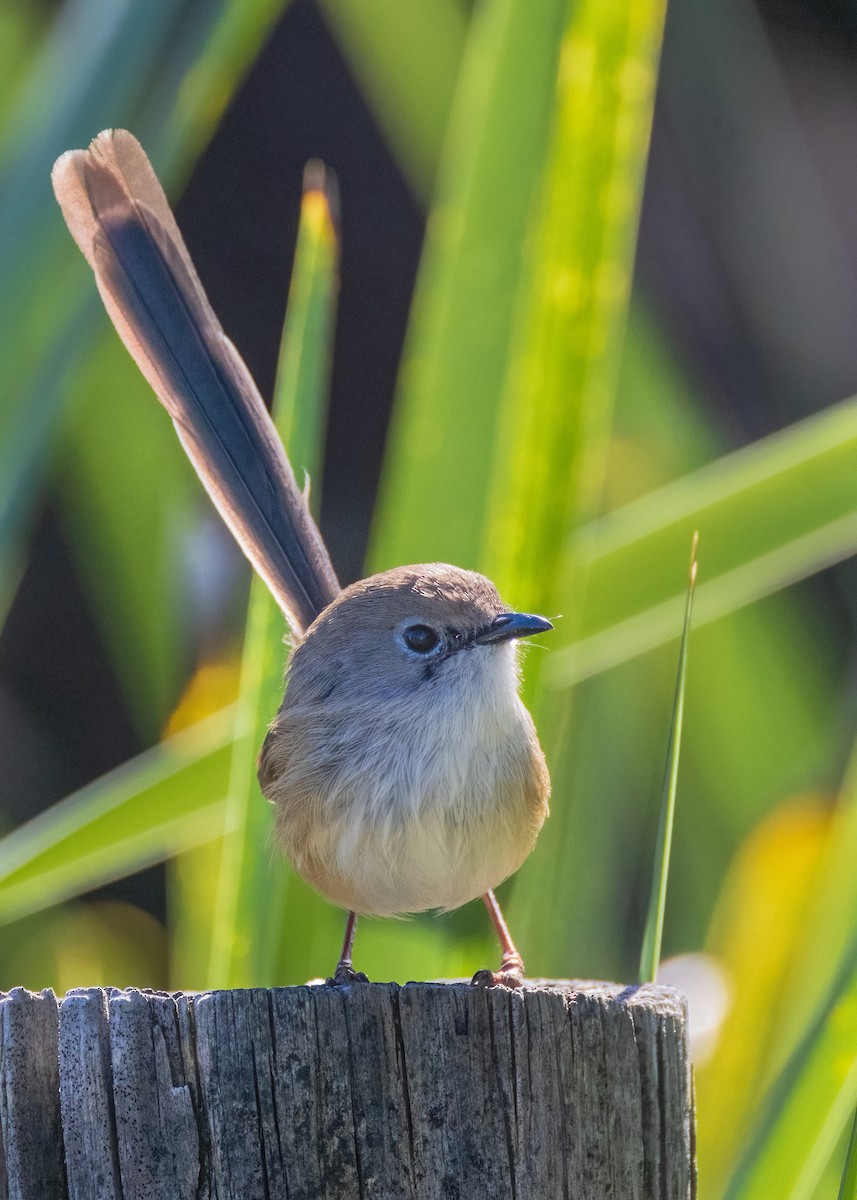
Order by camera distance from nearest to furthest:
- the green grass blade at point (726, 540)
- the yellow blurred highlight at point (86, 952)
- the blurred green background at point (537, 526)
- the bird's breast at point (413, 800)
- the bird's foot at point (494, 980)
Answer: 1. the bird's foot at point (494, 980)
2. the bird's breast at point (413, 800)
3. the blurred green background at point (537, 526)
4. the green grass blade at point (726, 540)
5. the yellow blurred highlight at point (86, 952)

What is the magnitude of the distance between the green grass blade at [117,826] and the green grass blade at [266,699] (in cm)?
16

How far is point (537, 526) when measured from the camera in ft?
5.28

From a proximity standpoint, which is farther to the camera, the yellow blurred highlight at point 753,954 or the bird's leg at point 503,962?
the yellow blurred highlight at point 753,954

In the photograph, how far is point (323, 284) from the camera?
1.76 m

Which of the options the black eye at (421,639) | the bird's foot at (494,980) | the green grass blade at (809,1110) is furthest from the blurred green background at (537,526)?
the bird's foot at (494,980)

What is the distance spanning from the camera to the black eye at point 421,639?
5.56ft

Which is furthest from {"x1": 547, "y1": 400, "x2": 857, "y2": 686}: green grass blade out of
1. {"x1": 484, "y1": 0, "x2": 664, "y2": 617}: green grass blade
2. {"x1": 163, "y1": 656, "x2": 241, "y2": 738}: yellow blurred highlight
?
{"x1": 163, "y1": 656, "x2": 241, "y2": 738}: yellow blurred highlight

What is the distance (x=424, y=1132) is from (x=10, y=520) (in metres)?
1.02

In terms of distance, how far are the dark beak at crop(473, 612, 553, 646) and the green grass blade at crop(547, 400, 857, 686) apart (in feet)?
0.36

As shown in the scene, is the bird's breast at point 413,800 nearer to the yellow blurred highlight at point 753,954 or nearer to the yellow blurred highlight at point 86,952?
the yellow blurred highlight at point 753,954

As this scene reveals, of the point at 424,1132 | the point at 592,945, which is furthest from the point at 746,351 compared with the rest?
the point at 424,1132

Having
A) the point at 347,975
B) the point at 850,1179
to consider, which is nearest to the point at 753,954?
the point at 347,975

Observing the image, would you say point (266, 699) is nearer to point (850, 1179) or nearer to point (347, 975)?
point (347, 975)

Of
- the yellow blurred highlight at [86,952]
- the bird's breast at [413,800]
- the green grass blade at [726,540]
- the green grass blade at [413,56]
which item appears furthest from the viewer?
the green grass blade at [413,56]
